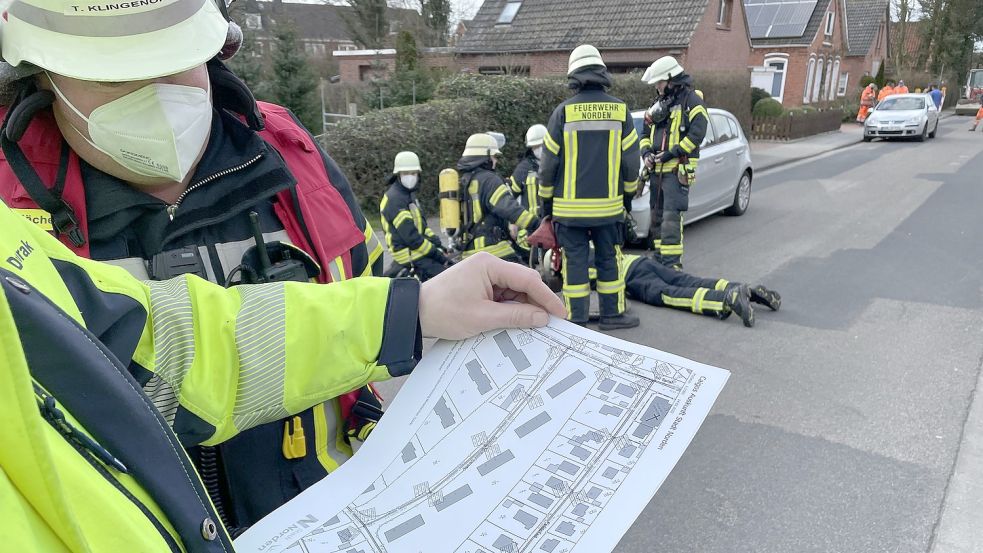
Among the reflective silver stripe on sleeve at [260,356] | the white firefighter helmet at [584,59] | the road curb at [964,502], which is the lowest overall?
the road curb at [964,502]

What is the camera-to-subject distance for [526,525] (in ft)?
3.41

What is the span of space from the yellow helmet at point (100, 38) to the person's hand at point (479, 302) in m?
0.62

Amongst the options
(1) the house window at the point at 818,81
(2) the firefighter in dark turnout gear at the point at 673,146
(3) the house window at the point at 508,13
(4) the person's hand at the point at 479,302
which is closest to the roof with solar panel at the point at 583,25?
(3) the house window at the point at 508,13

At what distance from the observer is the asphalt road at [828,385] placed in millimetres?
2932

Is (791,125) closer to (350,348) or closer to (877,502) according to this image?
(877,502)

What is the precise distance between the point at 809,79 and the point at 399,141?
96.2ft

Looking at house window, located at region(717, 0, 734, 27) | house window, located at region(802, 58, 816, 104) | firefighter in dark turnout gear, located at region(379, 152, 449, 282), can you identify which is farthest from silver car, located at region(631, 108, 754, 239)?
house window, located at region(802, 58, 816, 104)

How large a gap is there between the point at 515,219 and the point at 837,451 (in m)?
3.51

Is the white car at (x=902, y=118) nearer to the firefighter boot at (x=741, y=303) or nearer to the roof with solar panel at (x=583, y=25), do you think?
the roof with solar panel at (x=583, y=25)

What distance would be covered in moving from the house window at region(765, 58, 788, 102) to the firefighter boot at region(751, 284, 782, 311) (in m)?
29.6

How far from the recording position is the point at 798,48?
3091 centimetres

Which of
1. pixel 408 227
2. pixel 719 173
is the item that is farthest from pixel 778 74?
pixel 408 227

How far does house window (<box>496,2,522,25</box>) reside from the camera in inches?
816

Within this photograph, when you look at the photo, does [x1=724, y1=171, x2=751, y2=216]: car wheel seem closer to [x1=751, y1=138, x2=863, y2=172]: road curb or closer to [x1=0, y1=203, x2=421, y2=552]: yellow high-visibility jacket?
[x1=751, y1=138, x2=863, y2=172]: road curb
